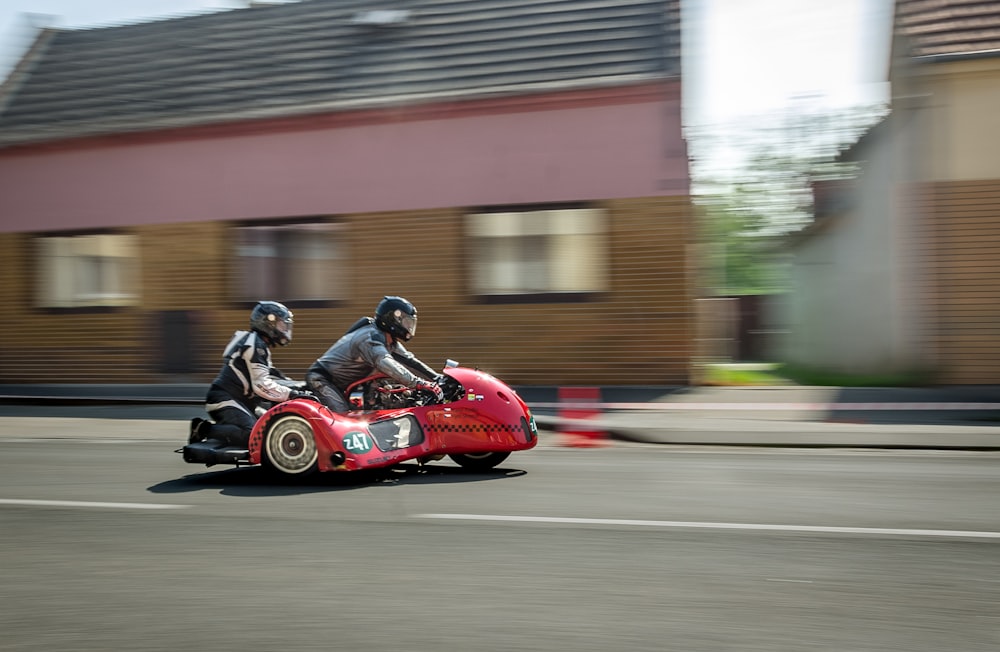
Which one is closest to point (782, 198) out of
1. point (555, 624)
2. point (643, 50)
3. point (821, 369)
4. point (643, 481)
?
point (821, 369)

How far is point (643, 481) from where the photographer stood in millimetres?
8320

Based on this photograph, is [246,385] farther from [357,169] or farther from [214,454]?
[357,169]

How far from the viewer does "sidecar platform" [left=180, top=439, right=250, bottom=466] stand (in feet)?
27.5

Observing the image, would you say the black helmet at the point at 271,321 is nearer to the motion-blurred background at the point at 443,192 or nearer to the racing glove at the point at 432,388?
the racing glove at the point at 432,388

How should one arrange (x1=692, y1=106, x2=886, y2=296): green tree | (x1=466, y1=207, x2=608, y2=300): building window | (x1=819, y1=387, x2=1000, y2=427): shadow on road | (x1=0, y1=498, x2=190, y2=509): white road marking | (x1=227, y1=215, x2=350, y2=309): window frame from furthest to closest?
(x1=692, y1=106, x2=886, y2=296): green tree → (x1=227, y1=215, x2=350, y2=309): window frame → (x1=466, y1=207, x2=608, y2=300): building window → (x1=819, y1=387, x2=1000, y2=427): shadow on road → (x1=0, y1=498, x2=190, y2=509): white road marking

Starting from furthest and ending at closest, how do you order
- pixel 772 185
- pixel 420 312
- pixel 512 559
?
pixel 772 185 < pixel 420 312 < pixel 512 559

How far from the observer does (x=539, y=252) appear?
1692 cm

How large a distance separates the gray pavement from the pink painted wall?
3.31 m

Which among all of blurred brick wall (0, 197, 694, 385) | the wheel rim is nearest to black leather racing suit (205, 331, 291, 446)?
the wheel rim

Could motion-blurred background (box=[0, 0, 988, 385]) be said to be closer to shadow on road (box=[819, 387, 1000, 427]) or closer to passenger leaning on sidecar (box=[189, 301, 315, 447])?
shadow on road (box=[819, 387, 1000, 427])

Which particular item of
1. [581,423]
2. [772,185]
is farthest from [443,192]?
[772,185]

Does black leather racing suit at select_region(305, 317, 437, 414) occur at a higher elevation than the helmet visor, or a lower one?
lower

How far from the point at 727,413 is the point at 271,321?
6.73 meters

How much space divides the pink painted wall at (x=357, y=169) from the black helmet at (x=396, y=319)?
318 inches
